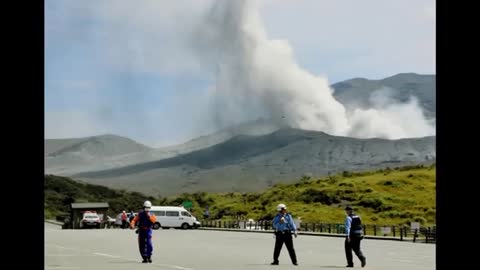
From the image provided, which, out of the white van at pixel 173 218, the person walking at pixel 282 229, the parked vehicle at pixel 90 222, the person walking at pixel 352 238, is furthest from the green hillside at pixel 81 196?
the person walking at pixel 352 238

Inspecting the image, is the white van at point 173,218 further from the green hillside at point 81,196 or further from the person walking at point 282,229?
the green hillside at point 81,196

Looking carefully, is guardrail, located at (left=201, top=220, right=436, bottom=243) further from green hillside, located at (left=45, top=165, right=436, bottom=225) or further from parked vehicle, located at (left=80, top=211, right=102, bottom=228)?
parked vehicle, located at (left=80, top=211, right=102, bottom=228)

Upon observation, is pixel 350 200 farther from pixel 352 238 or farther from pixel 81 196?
pixel 81 196

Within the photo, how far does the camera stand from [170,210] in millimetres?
75438

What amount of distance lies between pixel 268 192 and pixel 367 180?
49.6ft

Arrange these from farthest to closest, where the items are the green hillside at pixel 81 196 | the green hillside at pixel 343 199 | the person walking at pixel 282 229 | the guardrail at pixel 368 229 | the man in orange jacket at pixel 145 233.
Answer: the green hillside at pixel 81 196 → the green hillside at pixel 343 199 → the guardrail at pixel 368 229 → the man in orange jacket at pixel 145 233 → the person walking at pixel 282 229

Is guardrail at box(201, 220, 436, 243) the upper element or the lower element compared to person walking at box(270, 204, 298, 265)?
lower

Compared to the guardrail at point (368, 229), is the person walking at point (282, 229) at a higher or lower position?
higher

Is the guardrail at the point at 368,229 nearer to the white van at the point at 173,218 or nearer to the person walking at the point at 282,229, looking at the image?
the white van at the point at 173,218

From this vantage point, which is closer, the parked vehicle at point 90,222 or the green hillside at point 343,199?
the parked vehicle at point 90,222

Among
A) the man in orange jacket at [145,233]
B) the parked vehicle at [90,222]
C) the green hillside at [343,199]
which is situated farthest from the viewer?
the green hillside at [343,199]

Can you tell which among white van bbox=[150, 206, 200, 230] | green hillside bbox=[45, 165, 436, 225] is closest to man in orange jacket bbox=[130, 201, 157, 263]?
white van bbox=[150, 206, 200, 230]
